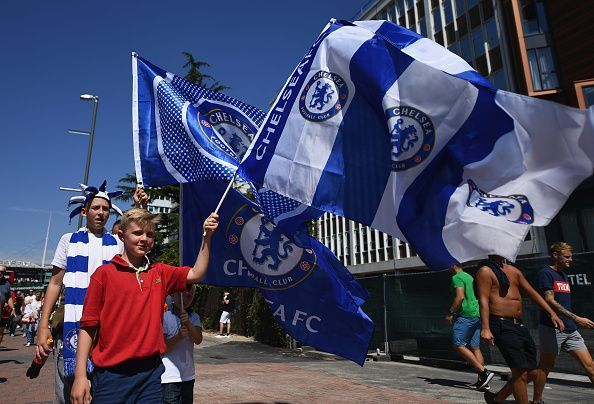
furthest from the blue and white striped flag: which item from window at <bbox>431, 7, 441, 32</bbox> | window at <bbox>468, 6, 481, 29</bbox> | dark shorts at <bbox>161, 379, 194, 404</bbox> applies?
window at <bbox>431, 7, 441, 32</bbox>

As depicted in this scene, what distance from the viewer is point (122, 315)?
2.66 meters

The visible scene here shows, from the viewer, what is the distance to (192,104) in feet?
16.7

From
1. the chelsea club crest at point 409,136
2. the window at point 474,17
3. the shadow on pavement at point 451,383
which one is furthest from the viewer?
the window at point 474,17

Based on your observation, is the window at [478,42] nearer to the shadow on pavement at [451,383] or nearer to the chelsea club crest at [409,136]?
the shadow on pavement at [451,383]

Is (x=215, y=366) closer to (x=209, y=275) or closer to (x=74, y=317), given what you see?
(x=209, y=275)

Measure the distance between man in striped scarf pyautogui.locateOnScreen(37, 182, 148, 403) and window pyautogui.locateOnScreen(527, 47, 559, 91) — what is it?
2846cm

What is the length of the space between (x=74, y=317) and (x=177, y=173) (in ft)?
5.97

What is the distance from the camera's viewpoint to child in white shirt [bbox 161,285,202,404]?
3688mm

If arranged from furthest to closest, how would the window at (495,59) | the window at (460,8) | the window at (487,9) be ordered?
the window at (460,8), the window at (487,9), the window at (495,59)

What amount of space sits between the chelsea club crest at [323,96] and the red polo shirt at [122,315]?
7.44 feet

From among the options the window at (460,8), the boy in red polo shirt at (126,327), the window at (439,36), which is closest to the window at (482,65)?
the window at (460,8)

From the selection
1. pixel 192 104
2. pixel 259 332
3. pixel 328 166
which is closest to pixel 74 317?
pixel 328 166

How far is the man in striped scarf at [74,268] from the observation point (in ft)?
10.5

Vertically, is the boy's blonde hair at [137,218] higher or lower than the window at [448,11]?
lower
